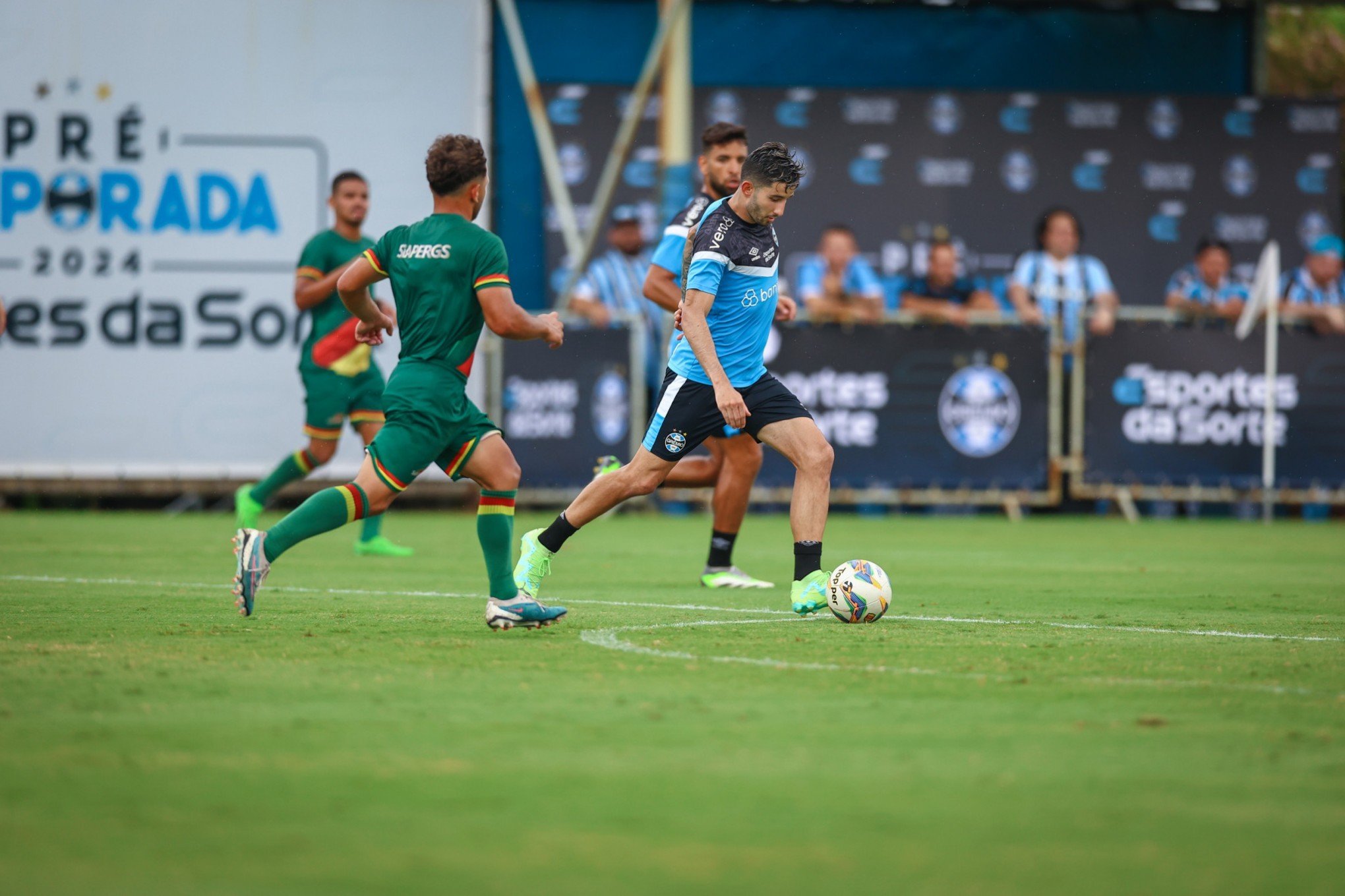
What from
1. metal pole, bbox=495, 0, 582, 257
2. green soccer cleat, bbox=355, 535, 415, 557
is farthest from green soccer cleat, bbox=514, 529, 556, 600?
metal pole, bbox=495, 0, 582, 257

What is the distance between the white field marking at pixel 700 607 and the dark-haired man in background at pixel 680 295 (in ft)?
4.07

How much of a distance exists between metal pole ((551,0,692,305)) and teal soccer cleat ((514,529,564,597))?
10.2m

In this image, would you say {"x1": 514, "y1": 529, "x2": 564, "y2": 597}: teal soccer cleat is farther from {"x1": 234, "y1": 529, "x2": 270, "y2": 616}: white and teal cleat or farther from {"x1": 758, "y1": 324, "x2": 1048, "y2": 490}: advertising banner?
{"x1": 758, "y1": 324, "x2": 1048, "y2": 490}: advertising banner

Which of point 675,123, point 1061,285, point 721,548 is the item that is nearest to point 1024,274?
point 1061,285

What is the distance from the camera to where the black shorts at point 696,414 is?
27.9ft

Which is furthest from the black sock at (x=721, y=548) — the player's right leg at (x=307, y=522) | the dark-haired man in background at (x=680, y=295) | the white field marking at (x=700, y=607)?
the player's right leg at (x=307, y=522)

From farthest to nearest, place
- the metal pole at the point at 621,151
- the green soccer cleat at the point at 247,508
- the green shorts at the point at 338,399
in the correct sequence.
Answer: the metal pole at the point at 621,151 → the green shorts at the point at 338,399 → the green soccer cleat at the point at 247,508

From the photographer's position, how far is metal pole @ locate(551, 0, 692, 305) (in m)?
18.6

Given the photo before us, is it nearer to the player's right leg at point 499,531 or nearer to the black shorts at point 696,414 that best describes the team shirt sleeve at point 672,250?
the black shorts at point 696,414

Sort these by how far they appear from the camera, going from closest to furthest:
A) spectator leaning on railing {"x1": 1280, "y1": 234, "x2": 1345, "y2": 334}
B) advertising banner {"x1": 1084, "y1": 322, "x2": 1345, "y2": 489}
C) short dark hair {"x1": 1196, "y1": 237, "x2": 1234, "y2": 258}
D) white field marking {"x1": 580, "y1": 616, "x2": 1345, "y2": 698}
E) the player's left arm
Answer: white field marking {"x1": 580, "y1": 616, "x2": 1345, "y2": 698} → the player's left arm → advertising banner {"x1": 1084, "y1": 322, "x2": 1345, "y2": 489} → spectator leaning on railing {"x1": 1280, "y1": 234, "x2": 1345, "y2": 334} → short dark hair {"x1": 1196, "y1": 237, "x2": 1234, "y2": 258}

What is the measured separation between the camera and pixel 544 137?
1958 centimetres

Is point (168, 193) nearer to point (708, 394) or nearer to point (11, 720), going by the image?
point (708, 394)

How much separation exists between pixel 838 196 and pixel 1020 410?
373 centimetres

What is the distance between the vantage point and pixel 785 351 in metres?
17.7
